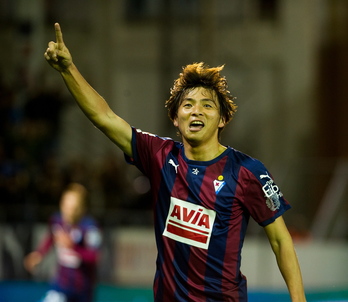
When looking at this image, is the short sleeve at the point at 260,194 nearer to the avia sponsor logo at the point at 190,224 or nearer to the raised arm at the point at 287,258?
the raised arm at the point at 287,258

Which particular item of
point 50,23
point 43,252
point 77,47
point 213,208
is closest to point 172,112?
point 213,208

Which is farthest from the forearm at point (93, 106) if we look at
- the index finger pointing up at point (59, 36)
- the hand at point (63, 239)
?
the hand at point (63, 239)

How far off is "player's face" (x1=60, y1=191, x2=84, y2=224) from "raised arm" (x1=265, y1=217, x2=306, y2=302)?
4.91 metres

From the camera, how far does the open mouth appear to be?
421cm

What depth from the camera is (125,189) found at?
13852mm

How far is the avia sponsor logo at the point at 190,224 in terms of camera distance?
163 inches

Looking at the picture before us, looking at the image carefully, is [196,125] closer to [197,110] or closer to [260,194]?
[197,110]

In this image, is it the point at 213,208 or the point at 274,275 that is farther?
the point at 274,275

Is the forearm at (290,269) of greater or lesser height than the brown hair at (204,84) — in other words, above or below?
below

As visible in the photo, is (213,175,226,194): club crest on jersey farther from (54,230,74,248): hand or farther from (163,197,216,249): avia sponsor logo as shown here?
(54,230,74,248): hand

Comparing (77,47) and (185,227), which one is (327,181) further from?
(185,227)

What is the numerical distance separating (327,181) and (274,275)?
6.13 feet

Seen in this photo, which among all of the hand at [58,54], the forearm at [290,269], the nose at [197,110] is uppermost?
the hand at [58,54]

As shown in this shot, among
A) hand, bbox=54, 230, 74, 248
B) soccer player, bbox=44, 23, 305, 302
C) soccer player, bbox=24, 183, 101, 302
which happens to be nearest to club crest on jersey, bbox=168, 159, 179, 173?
soccer player, bbox=44, 23, 305, 302
